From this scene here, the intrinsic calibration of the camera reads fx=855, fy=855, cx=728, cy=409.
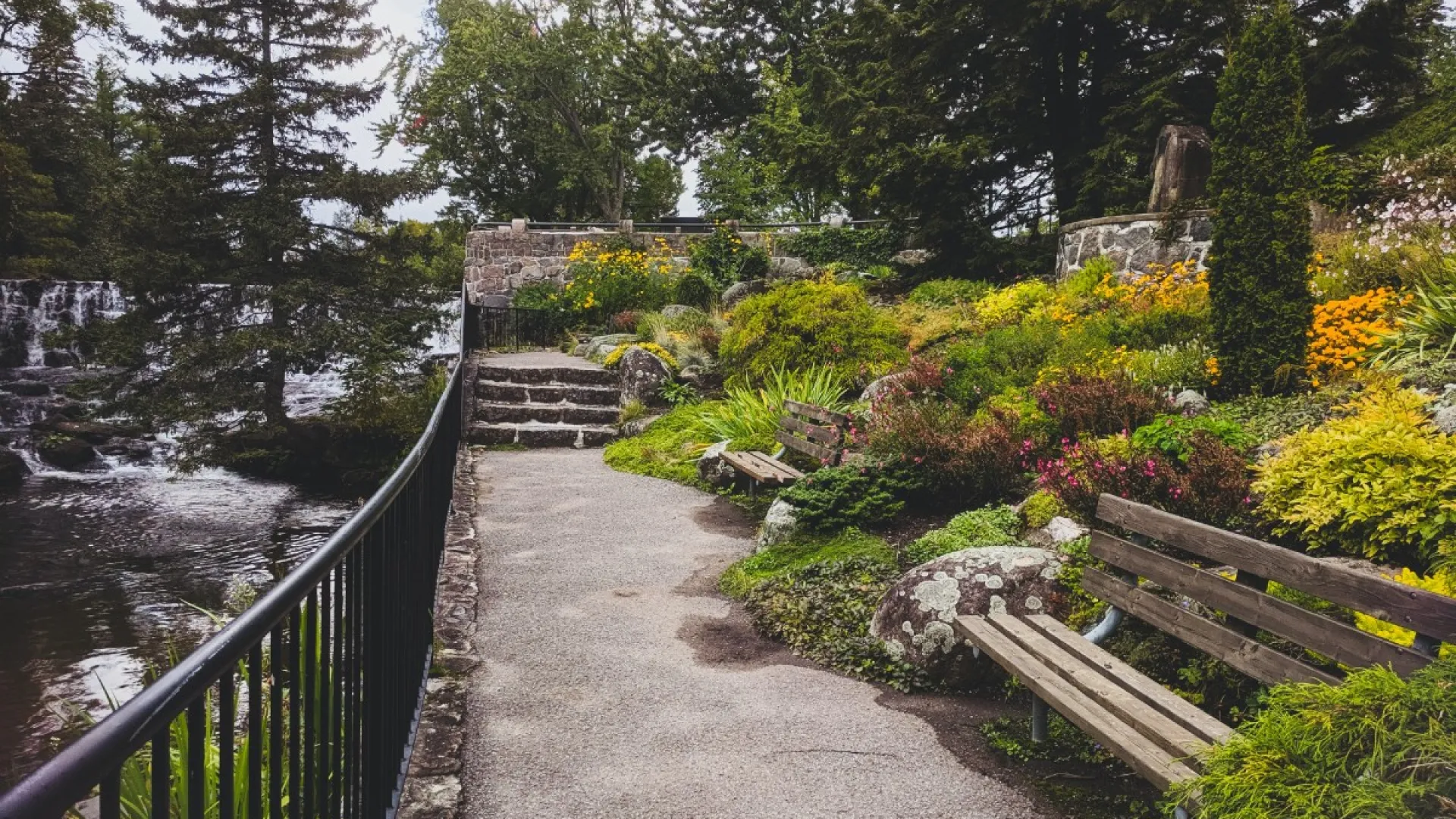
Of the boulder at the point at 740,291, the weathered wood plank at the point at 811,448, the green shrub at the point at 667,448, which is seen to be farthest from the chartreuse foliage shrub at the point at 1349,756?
the boulder at the point at 740,291

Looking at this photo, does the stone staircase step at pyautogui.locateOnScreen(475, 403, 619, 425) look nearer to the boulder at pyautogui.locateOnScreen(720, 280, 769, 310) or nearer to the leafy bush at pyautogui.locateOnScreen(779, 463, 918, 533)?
the boulder at pyautogui.locateOnScreen(720, 280, 769, 310)

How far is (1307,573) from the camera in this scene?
2637mm

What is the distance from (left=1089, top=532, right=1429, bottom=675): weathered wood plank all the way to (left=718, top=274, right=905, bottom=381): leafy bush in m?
5.75

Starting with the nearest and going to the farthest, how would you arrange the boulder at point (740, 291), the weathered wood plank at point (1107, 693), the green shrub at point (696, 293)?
the weathered wood plank at point (1107, 693) < the boulder at point (740, 291) < the green shrub at point (696, 293)

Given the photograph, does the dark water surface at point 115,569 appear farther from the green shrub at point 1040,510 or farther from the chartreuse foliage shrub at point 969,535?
the green shrub at point 1040,510

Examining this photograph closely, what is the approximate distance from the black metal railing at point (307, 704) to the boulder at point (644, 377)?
701cm

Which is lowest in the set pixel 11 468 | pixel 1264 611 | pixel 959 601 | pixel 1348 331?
pixel 11 468

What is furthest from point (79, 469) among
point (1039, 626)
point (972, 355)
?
point (1039, 626)

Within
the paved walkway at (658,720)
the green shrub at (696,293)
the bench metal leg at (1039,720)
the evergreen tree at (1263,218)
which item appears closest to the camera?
the paved walkway at (658,720)

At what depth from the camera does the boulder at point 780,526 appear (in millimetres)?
5992

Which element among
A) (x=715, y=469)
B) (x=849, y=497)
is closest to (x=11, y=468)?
(x=715, y=469)

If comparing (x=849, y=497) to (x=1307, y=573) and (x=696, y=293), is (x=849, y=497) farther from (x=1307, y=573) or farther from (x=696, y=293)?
(x=696, y=293)

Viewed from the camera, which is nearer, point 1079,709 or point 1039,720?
point 1079,709

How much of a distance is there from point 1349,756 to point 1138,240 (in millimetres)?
8849
